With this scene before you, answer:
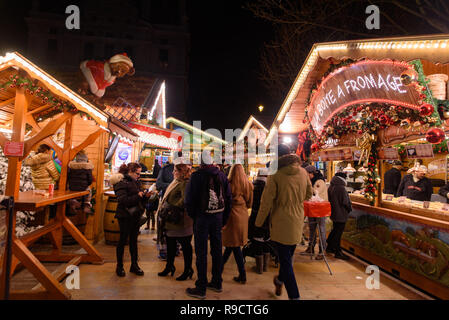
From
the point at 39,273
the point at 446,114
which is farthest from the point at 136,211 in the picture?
the point at 446,114

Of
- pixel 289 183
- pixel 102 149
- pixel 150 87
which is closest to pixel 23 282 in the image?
pixel 102 149

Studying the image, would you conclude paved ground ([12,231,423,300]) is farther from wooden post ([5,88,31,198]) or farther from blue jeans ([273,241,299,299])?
wooden post ([5,88,31,198])

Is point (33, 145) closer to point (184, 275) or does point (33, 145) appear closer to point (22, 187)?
point (22, 187)

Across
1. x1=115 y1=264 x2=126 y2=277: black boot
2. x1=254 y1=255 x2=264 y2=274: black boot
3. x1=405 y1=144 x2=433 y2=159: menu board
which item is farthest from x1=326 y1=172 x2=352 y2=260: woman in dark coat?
x1=115 y1=264 x2=126 y2=277: black boot

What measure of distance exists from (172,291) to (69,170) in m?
3.15

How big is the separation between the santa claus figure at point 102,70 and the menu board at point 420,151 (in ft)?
22.8

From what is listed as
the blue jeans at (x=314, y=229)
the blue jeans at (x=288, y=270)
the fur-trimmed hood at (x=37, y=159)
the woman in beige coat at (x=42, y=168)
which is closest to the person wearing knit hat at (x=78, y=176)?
the woman in beige coat at (x=42, y=168)

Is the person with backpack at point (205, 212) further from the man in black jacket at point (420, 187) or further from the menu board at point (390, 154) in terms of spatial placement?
the man in black jacket at point (420, 187)

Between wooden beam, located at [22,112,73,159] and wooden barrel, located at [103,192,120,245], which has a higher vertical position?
wooden beam, located at [22,112,73,159]

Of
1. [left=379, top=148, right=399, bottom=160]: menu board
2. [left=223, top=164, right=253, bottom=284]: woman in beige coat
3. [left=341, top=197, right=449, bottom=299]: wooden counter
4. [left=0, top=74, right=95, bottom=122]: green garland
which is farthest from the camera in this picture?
[left=379, top=148, right=399, bottom=160]: menu board

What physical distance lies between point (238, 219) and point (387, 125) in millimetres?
3538

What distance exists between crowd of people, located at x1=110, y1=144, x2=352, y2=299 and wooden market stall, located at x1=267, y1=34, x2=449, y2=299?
6.75 feet

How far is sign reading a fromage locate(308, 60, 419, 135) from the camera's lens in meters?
4.31

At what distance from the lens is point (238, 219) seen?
13.8 ft
